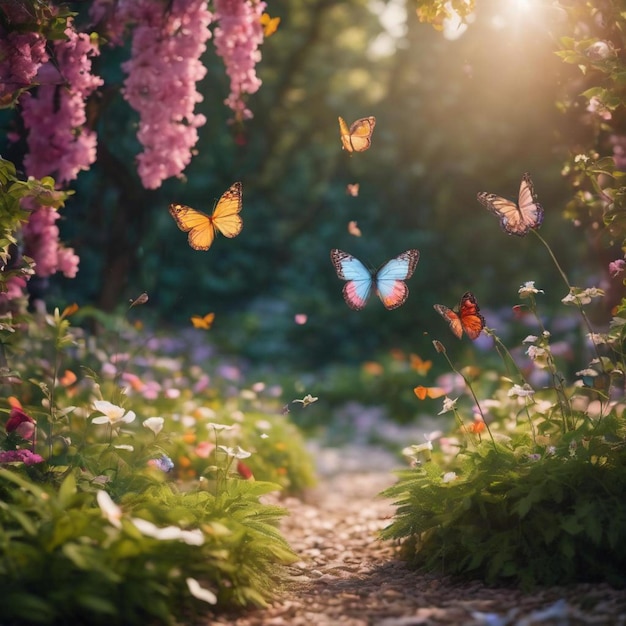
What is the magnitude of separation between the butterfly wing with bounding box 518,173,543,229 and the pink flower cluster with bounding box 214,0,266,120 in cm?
186

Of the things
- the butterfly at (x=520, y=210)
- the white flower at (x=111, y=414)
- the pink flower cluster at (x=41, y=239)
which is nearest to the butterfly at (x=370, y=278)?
the butterfly at (x=520, y=210)

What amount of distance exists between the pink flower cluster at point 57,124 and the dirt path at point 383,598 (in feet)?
8.29

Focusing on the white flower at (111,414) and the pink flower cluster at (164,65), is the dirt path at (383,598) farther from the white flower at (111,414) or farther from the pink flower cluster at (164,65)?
the pink flower cluster at (164,65)

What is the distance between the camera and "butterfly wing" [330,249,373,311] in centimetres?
418

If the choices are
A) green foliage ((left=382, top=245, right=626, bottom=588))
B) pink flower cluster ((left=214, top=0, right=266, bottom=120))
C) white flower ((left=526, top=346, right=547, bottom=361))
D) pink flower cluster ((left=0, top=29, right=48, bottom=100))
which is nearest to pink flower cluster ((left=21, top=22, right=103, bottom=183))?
pink flower cluster ((left=0, top=29, right=48, bottom=100))

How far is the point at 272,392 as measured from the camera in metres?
6.58

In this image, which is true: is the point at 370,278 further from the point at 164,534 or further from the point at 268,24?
the point at 164,534

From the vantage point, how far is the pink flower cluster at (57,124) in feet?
15.1

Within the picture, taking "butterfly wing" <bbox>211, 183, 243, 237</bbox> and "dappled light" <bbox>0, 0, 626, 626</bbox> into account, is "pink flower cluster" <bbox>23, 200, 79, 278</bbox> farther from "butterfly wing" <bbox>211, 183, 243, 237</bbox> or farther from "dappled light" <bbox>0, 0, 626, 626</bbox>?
"butterfly wing" <bbox>211, 183, 243, 237</bbox>

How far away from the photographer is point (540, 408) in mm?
4469

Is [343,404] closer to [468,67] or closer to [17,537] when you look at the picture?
[468,67]

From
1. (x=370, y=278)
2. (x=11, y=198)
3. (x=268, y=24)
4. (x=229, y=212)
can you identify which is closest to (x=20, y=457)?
(x=11, y=198)

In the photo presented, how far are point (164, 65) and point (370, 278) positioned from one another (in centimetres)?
179

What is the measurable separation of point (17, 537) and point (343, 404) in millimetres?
7572
